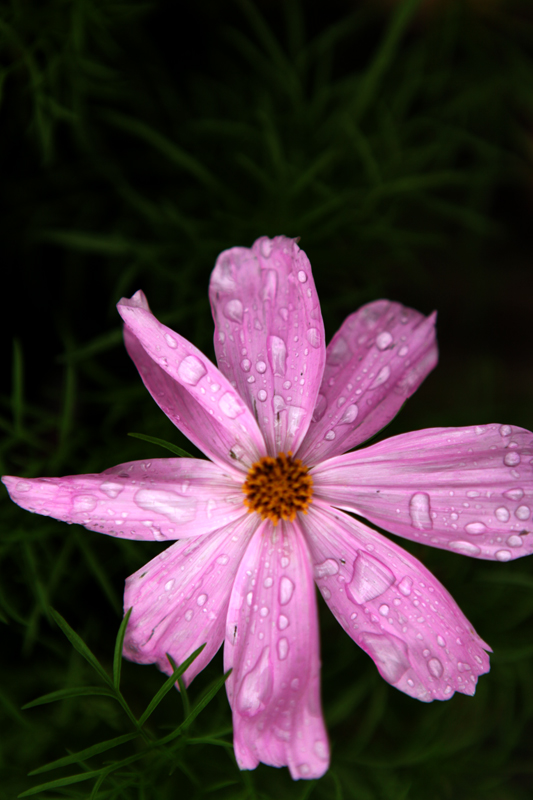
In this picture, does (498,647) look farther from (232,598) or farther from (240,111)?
(240,111)

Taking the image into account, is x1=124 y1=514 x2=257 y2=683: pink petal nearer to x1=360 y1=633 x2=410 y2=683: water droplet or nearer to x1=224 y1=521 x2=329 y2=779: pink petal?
x1=224 y1=521 x2=329 y2=779: pink petal

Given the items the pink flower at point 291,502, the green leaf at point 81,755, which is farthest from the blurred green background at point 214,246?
the pink flower at point 291,502

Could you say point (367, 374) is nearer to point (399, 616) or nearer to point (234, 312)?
point (234, 312)

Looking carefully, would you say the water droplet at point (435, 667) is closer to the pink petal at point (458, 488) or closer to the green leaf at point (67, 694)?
the pink petal at point (458, 488)

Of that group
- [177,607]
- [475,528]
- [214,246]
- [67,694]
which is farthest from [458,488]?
[214,246]

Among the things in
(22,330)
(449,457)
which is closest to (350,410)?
(449,457)

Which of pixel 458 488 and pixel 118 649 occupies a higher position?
pixel 458 488

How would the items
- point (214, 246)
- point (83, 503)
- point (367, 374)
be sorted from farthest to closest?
point (214, 246)
point (367, 374)
point (83, 503)
